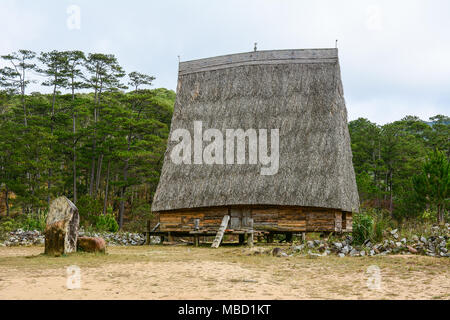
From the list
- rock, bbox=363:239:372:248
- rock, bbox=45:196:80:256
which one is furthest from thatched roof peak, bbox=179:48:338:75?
rock, bbox=45:196:80:256

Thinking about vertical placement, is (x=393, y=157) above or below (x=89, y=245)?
above

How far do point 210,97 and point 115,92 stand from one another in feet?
72.3

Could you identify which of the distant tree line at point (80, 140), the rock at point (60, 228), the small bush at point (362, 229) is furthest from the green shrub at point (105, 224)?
the small bush at point (362, 229)

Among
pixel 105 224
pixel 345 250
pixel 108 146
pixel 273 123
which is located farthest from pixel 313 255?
pixel 108 146

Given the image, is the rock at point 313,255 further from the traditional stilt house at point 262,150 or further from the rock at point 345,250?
the traditional stilt house at point 262,150

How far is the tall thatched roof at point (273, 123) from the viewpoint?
17812 mm

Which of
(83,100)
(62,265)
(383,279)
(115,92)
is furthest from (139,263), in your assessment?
(115,92)

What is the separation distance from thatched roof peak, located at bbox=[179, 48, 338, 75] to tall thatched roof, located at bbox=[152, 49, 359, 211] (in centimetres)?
5

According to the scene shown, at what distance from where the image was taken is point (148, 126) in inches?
1309

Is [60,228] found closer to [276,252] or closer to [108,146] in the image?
[276,252]

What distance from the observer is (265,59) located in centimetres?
2114

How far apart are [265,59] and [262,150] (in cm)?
495

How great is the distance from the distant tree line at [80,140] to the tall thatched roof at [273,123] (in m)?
9.59

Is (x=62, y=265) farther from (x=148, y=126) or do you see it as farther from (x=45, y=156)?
(x=148, y=126)
